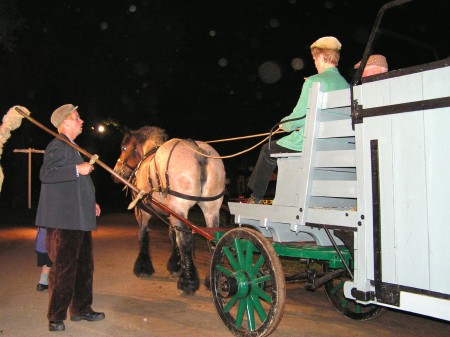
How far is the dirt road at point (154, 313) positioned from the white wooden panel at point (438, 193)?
86.6 inches

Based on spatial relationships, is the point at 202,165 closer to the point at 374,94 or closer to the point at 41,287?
the point at 41,287

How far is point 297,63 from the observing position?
66.0 feet

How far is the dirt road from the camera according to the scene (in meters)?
4.90

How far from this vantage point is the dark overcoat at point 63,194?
481cm

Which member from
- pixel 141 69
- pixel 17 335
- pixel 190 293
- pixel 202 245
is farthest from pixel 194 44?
pixel 17 335

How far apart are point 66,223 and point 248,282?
197 centimetres

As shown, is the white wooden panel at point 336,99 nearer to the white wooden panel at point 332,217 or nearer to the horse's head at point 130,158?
the white wooden panel at point 332,217

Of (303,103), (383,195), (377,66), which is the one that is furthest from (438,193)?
(377,66)

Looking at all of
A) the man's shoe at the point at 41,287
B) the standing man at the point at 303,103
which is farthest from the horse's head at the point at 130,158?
the standing man at the point at 303,103

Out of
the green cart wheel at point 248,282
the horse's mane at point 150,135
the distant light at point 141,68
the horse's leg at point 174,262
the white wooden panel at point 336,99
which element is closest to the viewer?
the white wooden panel at point 336,99

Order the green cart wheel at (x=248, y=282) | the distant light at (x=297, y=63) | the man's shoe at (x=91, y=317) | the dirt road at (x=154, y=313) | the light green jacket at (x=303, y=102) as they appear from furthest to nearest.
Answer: the distant light at (x=297, y=63) → the man's shoe at (x=91, y=317) → the dirt road at (x=154, y=313) → the light green jacket at (x=303, y=102) → the green cart wheel at (x=248, y=282)

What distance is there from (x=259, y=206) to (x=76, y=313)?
7.89 feet

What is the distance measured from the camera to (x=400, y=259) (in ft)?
10.2

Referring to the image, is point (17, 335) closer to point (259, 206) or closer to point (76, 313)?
point (76, 313)
